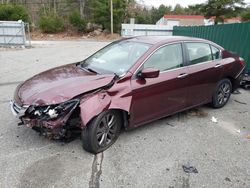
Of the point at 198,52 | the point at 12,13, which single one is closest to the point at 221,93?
the point at 198,52

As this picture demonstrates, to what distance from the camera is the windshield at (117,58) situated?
3.81 metres

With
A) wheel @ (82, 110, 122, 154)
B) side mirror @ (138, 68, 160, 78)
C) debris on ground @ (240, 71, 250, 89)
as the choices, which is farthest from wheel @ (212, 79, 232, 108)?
wheel @ (82, 110, 122, 154)

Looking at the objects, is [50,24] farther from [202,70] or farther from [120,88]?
[120,88]

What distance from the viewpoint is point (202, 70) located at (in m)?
4.52

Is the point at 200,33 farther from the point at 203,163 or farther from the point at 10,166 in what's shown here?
the point at 10,166

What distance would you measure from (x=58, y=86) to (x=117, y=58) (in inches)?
47.0

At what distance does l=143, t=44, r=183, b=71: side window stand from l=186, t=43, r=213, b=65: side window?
28 cm

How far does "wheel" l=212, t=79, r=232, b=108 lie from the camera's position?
505 centimetres

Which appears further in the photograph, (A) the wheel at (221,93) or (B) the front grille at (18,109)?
(A) the wheel at (221,93)

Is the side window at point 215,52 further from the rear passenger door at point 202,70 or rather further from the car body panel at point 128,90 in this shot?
the car body panel at point 128,90

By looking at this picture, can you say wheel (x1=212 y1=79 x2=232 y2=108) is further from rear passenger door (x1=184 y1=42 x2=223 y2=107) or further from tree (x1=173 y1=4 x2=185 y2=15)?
tree (x1=173 y1=4 x2=185 y2=15)

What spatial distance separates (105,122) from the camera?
11.2ft

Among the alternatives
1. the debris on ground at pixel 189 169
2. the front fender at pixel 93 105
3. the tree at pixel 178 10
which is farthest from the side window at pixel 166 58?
the tree at pixel 178 10

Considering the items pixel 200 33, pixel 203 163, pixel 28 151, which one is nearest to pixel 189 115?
pixel 203 163
